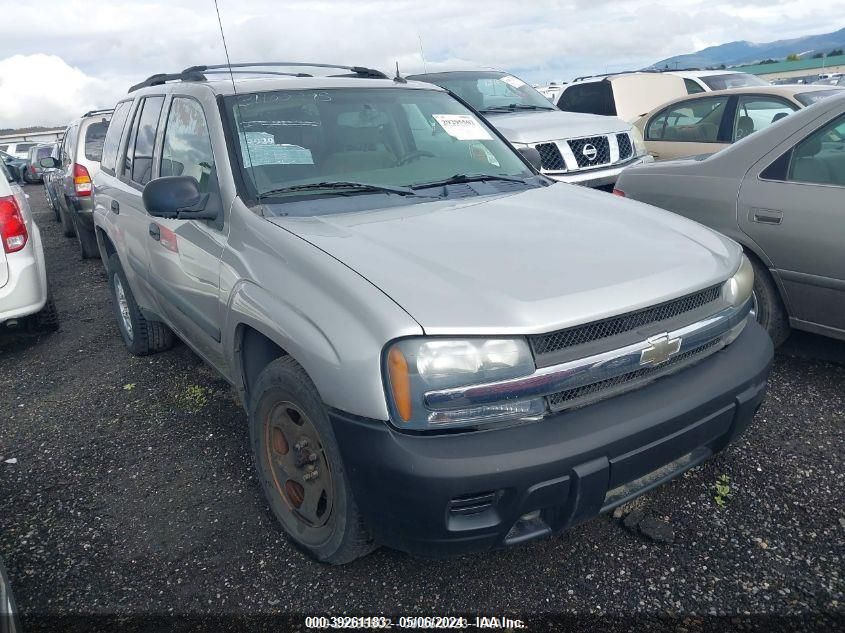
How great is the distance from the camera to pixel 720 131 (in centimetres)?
664

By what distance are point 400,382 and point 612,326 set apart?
0.70 m

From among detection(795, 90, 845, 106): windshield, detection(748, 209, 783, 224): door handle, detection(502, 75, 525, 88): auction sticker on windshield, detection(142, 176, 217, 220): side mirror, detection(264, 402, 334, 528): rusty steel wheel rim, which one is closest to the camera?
detection(264, 402, 334, 528): rusty steel wheel rim

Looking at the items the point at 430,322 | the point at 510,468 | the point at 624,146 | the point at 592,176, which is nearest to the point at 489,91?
the point at 624,146

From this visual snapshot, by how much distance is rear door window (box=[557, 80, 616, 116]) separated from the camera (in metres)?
9.75

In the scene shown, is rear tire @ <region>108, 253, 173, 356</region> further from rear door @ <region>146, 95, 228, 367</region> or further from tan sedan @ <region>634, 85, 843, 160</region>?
tan sedan @ <region>634, 85, 843, 160</region>

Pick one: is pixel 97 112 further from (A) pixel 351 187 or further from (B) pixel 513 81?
(A) pixel 351 187

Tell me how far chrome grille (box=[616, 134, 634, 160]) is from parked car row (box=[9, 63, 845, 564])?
3181 mm

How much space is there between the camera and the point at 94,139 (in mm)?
7961

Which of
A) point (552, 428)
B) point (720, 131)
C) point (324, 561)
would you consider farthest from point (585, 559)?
point (720, 131)

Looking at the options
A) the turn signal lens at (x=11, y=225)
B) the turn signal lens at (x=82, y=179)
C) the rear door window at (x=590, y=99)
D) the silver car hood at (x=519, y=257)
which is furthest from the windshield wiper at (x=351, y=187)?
the rear door window at (x=590, y=99)

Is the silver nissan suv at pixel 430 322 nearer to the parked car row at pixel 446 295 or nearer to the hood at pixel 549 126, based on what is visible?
the parked car row at pixel 446 295

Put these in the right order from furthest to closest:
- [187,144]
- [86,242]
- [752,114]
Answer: [86,242]
[752,114]
[187,144]

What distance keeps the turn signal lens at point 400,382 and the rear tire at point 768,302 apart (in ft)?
8.45

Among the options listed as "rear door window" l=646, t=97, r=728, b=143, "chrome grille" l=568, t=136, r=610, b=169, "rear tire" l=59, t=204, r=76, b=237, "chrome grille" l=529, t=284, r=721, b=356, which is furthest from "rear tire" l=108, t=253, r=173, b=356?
"rear tire" l=59, t=204, r=76, b=237
